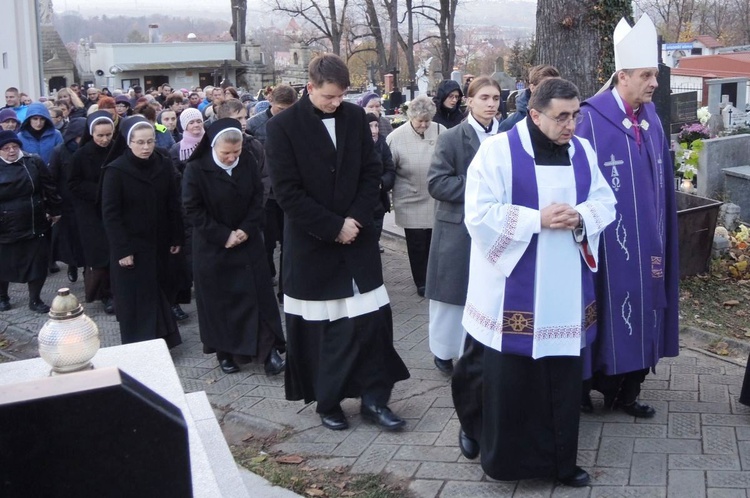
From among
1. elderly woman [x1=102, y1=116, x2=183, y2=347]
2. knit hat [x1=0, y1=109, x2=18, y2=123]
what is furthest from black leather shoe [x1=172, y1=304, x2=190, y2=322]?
knit hat [x1=0, y1=109, x2=18, y2=123]

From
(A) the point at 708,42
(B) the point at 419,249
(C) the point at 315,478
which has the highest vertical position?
(A) the point at 708,42

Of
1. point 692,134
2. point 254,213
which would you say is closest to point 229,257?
point 254,213

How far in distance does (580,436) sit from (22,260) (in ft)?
17.9

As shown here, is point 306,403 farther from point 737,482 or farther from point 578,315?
point 737,482

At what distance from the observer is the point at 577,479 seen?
14.3 feet

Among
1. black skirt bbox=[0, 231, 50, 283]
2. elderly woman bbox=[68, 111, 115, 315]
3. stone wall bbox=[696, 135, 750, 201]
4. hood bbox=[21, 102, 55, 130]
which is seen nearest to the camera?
elderly woman bbox=[68, 111, 115, 315]

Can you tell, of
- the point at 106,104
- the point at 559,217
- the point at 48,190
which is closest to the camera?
the point at 559,217

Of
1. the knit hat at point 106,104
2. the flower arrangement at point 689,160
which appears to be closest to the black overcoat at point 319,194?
the knit hat at point 106,104

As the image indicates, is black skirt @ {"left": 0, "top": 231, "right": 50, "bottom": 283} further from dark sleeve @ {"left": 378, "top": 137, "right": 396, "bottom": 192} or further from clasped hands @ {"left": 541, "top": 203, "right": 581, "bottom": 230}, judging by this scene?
clasped hands @ {"left": 541, "top": 203, "right": 581, "bottom": 230}

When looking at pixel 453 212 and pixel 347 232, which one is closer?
pixel 347 232

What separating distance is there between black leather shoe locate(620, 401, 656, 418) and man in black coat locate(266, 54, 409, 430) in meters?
1.27

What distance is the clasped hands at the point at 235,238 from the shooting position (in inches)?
245

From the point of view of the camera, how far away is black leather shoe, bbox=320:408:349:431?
206 inches

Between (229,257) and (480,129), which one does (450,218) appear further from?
(229,257)
